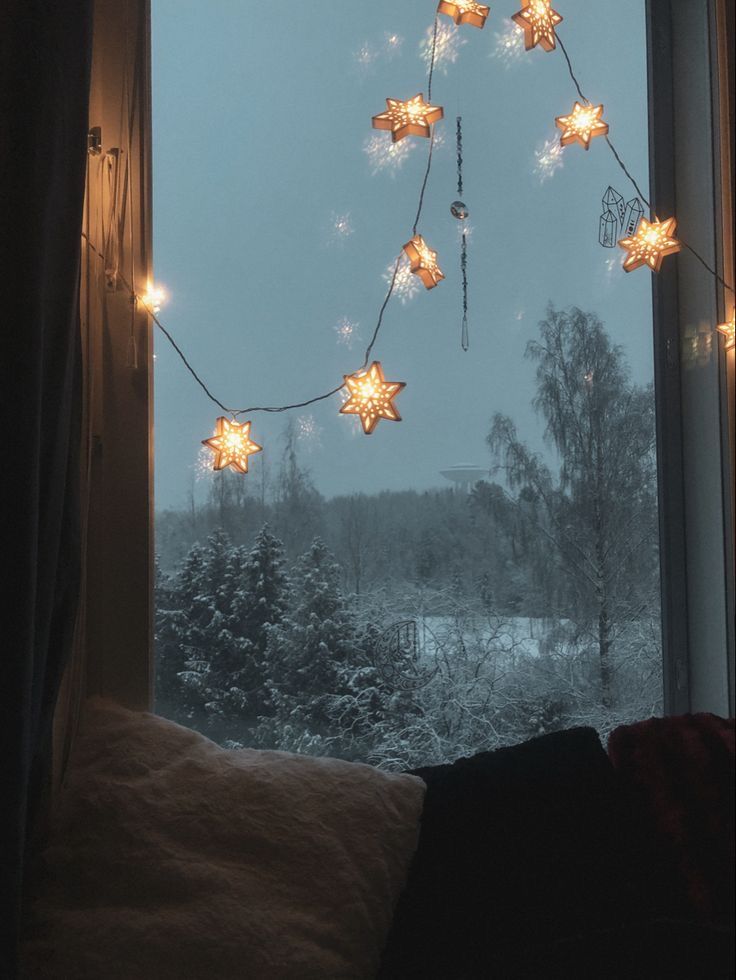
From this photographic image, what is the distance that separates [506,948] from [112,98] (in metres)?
1.62

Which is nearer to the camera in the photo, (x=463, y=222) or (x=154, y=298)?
(x=154, y=298)

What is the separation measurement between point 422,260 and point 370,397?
1.01ft

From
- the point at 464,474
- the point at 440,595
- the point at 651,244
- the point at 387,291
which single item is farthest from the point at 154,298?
the point at 651,244

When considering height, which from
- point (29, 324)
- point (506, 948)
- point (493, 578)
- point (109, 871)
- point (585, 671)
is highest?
point (29, 324)

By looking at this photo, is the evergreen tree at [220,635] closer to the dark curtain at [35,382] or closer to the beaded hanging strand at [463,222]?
the dark curtain at [35,382]

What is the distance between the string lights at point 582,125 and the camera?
1.57 metres

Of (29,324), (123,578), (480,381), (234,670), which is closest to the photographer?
(29,324)

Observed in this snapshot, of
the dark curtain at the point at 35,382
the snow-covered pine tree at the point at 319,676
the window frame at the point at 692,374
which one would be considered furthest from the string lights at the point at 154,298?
the window frame at the point at 692,374

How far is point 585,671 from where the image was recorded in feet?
5.58

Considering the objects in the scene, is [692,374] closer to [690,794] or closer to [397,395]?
[397,395]

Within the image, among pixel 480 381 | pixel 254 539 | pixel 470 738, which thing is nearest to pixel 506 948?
pixel 470 738

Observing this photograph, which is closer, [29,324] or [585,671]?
[29,324]

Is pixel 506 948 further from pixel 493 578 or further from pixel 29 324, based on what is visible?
pixel 29 324

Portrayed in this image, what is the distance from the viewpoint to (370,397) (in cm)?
140
